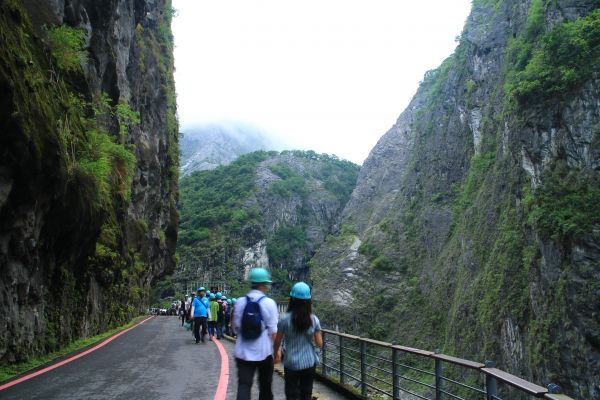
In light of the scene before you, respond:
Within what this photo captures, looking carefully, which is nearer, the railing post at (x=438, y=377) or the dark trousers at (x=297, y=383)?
the dark trousers at (x=297, y=383)

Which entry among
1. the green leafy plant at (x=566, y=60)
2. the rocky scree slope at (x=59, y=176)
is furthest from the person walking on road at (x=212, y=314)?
the green leafy plant at (x=566, y=60)

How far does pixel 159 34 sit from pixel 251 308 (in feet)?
133

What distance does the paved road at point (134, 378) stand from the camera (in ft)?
24.0

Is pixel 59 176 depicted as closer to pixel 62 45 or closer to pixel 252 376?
pixel 62 45

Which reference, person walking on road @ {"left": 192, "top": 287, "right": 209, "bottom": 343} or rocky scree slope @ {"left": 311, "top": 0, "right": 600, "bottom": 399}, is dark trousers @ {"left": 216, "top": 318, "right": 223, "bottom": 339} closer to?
person walking on road @ {"left": 192, "top": 287, "right": 209, "bottom": 343}

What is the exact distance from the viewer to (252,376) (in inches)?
195

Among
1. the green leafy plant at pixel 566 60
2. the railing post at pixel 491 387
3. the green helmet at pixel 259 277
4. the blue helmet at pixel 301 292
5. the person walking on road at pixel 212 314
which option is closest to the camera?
the railing post at pixel 491 387

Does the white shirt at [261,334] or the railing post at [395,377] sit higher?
the white shirt at [261,334]

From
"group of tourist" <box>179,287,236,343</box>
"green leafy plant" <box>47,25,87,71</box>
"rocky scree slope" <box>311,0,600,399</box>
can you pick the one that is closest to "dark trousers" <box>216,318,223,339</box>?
"group of tourist" <box>179,287,236,343</box>

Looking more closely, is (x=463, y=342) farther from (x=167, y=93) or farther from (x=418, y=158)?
(x=418, y=158)

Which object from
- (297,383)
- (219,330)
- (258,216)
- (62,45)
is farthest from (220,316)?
(258,216)

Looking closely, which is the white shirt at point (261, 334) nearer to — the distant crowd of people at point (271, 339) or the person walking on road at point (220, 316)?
the distant crowd of people at point (271, 339)

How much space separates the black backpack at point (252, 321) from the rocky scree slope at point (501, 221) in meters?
20.3

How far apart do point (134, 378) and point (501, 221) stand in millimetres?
31639
